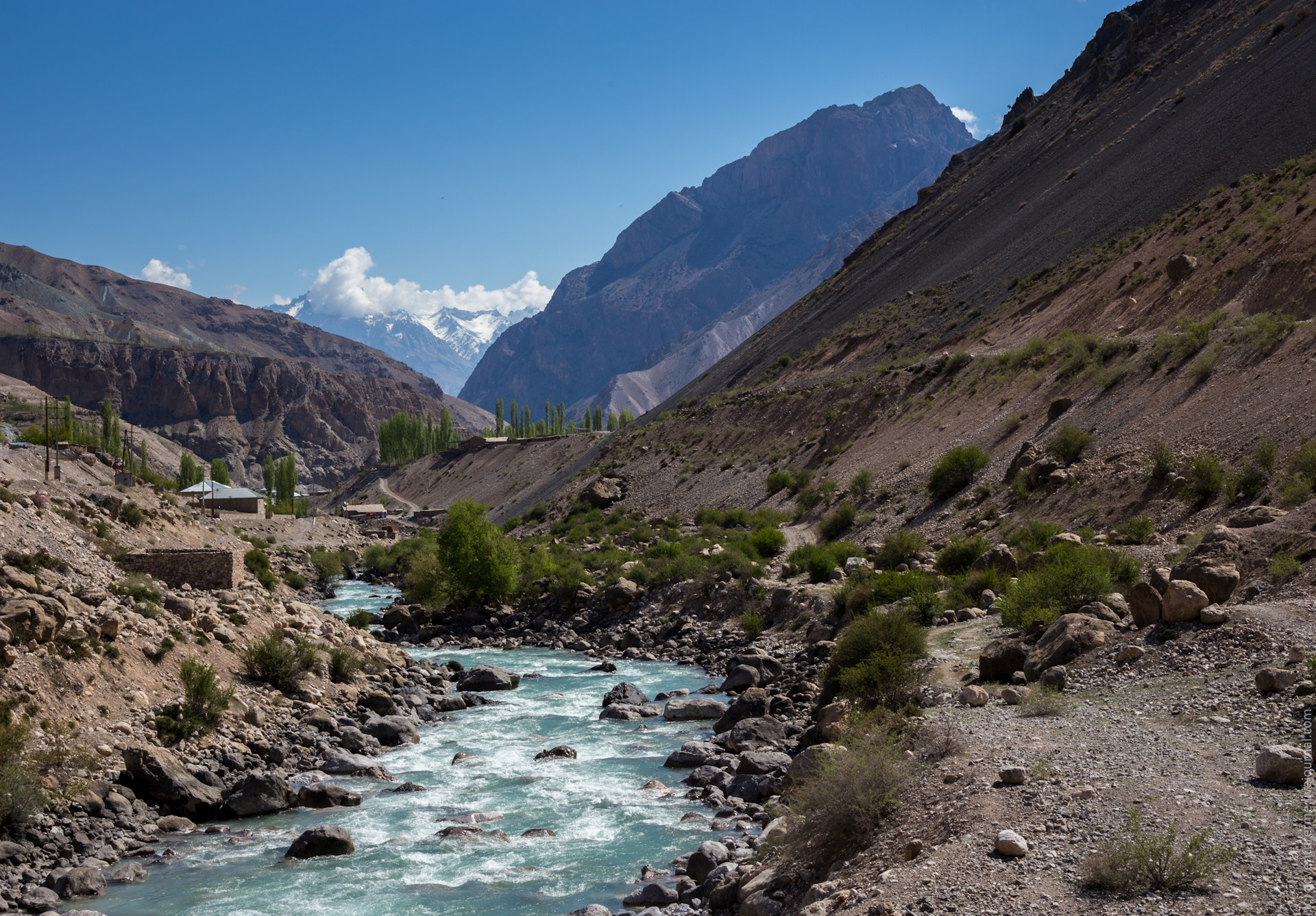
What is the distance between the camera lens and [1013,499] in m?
28.2

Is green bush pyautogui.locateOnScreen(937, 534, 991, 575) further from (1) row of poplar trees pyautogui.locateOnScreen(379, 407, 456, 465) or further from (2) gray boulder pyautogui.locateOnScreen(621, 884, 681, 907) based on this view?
(1) row of poplar trees pyautogui.locateOnScreen(379, 407, 456, 465)

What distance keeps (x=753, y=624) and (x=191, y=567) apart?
1470 centimetres

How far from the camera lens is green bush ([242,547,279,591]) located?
89.7 feet

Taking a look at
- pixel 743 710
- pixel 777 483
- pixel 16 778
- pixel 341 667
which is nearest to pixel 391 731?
pixel 341 667

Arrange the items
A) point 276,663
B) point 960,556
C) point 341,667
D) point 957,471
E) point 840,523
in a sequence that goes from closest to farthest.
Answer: point 276,663 → point 341,667 → point 960,556 → point 957,471 → point 840,523

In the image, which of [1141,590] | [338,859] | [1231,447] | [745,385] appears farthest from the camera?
[745,385]

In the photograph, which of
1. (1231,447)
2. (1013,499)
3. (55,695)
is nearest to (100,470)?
(55,695)

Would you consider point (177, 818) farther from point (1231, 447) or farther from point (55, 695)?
point (1231, 447)

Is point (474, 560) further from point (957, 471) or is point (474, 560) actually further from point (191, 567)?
point (957, 471)

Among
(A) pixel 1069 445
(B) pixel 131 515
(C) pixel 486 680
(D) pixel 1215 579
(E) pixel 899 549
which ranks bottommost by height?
(C) pixel 486 680

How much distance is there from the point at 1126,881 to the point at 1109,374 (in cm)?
2839

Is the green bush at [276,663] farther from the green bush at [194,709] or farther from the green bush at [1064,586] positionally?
the green bush at [1064,586]

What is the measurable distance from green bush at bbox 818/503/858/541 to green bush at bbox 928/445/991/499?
3.17 m

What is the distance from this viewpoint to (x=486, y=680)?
77.6ft
